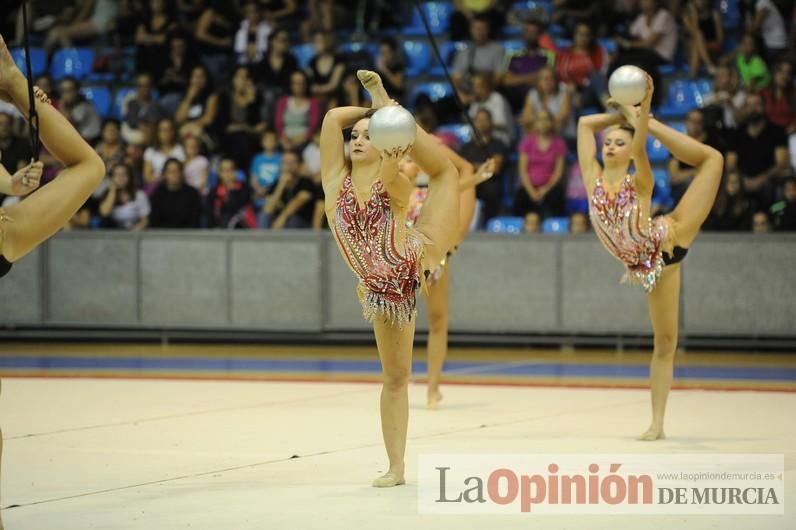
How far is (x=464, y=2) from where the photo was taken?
612 inches

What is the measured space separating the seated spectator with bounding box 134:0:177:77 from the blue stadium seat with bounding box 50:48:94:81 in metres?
0.72

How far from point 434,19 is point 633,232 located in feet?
28.6

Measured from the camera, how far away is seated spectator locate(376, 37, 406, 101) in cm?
1453

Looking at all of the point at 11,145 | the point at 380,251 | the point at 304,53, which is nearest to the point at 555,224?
the point at 304,53

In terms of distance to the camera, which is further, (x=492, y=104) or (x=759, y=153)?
(x=492, y=104)

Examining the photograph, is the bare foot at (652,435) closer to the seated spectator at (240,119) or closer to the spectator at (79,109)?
the seated spectator at (240,119)

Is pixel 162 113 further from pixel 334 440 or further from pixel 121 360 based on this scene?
pixel 334 440

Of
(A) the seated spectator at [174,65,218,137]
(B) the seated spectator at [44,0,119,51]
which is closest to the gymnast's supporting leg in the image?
(A) the seated spectator at [174,65,218,137]

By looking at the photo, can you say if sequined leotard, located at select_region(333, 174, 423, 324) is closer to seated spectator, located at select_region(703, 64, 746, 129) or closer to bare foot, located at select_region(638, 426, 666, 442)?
bare foot, located at select_region(638, 426, 666, 442)

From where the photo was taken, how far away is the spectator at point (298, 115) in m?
14.3

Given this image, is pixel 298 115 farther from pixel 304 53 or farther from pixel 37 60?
pixel 37 60

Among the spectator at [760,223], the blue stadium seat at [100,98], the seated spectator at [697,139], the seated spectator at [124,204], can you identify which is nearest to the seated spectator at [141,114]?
the blue stadium seat at [100,98]

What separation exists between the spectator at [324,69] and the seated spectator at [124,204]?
2265 millimetres

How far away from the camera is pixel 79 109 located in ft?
48.7
